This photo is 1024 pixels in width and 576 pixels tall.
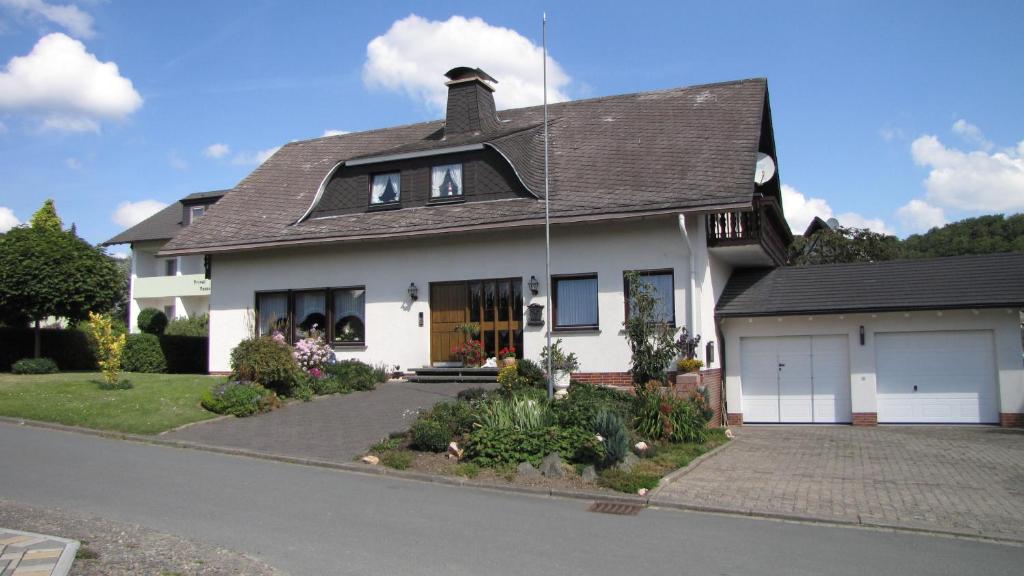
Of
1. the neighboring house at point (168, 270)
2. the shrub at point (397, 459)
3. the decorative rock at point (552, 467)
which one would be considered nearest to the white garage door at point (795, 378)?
the decorative rock at point (552, 467)

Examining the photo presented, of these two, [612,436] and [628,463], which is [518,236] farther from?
[628,463]

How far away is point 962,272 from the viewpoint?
1877 centimetres

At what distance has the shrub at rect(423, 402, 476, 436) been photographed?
13172 mm

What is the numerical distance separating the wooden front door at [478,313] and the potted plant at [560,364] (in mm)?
1295

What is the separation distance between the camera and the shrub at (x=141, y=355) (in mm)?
24547

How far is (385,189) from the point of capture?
2203 cm

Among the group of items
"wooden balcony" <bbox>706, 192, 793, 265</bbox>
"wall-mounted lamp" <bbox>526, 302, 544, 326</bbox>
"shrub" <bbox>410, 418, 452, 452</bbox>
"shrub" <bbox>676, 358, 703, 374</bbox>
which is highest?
"wooden balcony" <bbox>706, 192, 793, 265</bbox>

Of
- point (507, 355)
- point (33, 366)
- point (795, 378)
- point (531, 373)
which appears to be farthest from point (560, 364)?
point (33, 366)

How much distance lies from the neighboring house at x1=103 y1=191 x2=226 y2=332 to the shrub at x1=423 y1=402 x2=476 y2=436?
29487mm

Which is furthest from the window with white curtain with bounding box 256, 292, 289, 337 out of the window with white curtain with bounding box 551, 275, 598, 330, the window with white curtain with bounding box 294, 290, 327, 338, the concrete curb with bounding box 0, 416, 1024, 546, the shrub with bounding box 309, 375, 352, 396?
the window with white curtain with bounding box 551, 275, 598, 330

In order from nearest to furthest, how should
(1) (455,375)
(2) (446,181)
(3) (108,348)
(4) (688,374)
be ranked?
1. (4) (688,374)
2. (3) (108,348)
3. (1) (455,375)
4. (2) (446,181)

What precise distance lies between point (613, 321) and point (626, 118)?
265 inches

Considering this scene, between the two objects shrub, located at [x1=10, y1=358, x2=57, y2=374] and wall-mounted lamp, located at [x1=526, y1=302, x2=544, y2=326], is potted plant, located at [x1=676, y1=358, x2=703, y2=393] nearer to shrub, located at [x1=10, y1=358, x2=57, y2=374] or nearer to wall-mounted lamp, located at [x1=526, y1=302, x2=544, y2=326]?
wall-mounted lamp, located at [x1=526, y1=302, x2=544, y2=326]

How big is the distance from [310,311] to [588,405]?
1127cm
